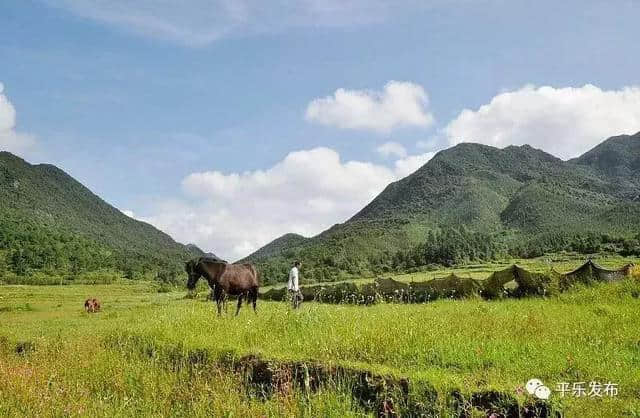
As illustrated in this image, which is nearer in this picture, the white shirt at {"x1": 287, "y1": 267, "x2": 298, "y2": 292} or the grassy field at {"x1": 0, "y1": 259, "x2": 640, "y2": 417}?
the grassy field at {"x1": 0, "y1": 259, "x2": 640, "y2": 417}

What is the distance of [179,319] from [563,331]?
9.98 m

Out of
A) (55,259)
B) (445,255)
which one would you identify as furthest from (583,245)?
(55,259)

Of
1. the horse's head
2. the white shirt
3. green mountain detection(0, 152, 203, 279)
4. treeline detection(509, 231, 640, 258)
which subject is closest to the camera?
the horse's head

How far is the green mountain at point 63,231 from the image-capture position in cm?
10638

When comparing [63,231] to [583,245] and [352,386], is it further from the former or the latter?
[352,386]

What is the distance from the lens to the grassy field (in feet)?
26.5

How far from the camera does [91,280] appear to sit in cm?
9250

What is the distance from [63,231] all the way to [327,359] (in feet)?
451

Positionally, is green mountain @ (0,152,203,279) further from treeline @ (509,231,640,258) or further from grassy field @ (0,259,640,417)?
grassy field @ (0,259,640,417)

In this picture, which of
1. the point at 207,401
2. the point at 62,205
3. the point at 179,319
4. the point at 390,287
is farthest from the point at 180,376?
the point at 62,205

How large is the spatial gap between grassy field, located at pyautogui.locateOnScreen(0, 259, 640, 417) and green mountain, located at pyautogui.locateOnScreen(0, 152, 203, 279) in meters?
95.8

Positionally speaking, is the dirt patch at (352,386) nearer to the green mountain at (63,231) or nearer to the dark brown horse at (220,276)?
the dark brown horse at (220,276)

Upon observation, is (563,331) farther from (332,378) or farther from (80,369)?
(80,369)
